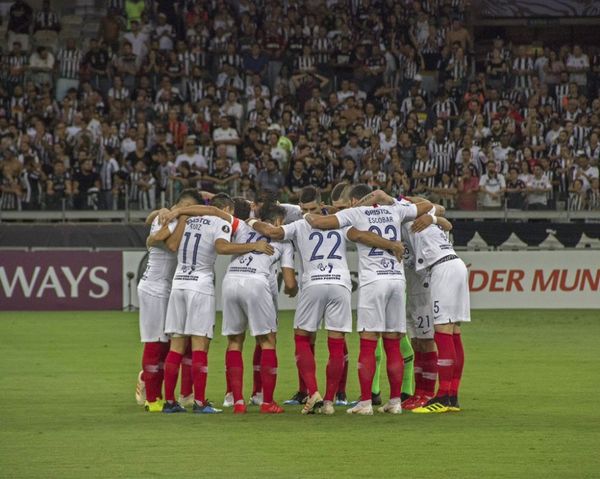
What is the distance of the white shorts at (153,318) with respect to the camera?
12.8 metres

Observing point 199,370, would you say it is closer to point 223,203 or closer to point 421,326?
point 223,203

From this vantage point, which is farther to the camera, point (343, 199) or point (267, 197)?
point (343, 199)

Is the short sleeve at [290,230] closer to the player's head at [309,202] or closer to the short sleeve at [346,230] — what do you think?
the player's head at [309,202]

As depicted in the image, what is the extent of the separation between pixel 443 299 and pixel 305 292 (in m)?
1.30

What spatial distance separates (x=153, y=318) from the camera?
12844 millimetres

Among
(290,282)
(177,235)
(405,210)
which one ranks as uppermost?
(405,210)

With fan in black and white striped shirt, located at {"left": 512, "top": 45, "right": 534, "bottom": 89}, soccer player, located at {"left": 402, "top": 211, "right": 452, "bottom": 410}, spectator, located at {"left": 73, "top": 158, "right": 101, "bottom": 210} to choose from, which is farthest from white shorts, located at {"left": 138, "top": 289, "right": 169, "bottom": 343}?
fan in black and white striped shirt, located at {"left": 512, "top": 45, "right": 534, "bottom": 89}

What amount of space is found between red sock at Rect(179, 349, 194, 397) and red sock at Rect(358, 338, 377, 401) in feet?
5.77

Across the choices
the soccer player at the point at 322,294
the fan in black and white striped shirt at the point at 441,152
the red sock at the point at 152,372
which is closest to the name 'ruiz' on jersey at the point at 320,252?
the soccer player at the point at 322,294

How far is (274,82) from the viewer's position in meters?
30.8

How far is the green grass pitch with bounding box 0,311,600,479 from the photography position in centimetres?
960

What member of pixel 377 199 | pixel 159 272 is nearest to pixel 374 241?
pixel 377 199

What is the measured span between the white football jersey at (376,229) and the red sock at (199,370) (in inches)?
64.5

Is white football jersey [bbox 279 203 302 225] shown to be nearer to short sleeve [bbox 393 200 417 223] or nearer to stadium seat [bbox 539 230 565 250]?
short sleeve [bbox 393 200 417 223]
